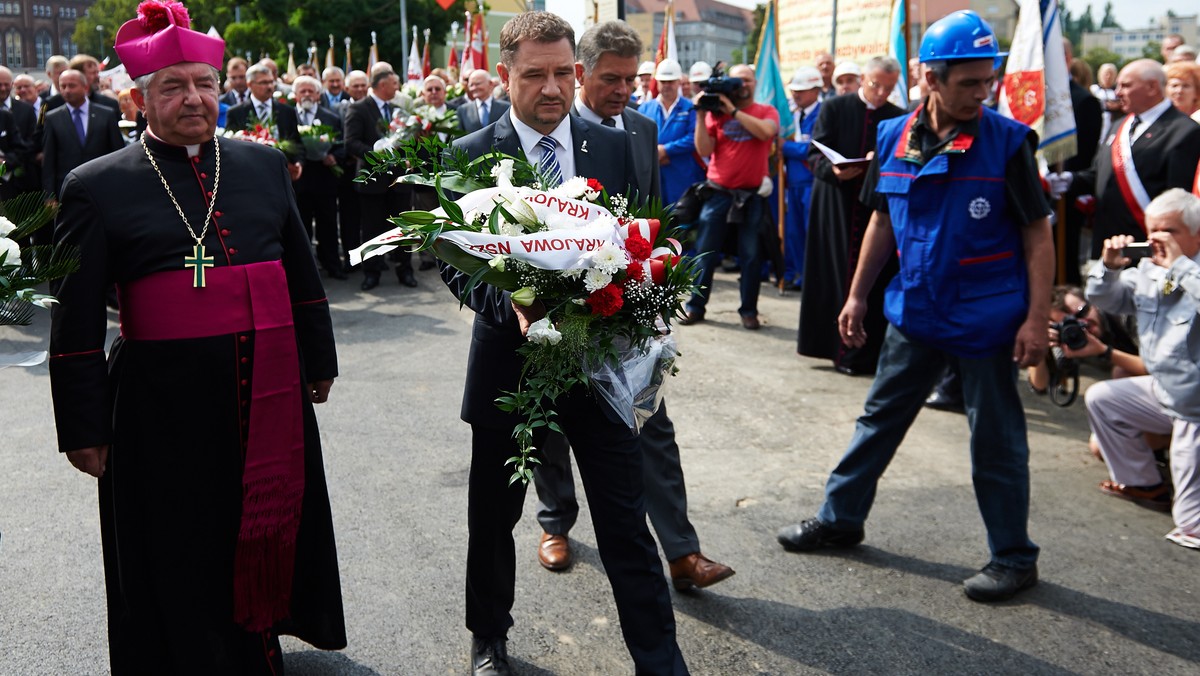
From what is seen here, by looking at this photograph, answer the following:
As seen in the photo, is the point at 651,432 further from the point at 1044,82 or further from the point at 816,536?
the point at 1044,82

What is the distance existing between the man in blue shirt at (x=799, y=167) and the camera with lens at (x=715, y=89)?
164 centimetres

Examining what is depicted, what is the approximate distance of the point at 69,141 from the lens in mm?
10227

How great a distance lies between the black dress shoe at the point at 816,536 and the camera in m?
4.66

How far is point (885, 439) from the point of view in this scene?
452cm

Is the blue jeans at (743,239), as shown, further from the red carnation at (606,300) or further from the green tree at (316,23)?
the green tree at (316,23)

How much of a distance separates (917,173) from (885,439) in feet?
3.63

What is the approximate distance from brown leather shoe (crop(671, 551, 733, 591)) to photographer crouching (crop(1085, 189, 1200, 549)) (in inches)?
87.5

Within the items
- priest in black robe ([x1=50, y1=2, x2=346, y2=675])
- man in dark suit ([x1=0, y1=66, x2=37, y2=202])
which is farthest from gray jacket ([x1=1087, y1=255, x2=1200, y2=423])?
man in dark suit ([x1=0, y1=66, x2=37, y2=202])

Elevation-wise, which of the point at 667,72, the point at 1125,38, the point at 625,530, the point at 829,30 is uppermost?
the point at 1125,38

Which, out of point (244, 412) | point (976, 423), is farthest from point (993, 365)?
point (244, 412)

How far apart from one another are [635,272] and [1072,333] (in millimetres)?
3864

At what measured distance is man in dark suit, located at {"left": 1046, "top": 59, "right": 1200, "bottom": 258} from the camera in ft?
22.5

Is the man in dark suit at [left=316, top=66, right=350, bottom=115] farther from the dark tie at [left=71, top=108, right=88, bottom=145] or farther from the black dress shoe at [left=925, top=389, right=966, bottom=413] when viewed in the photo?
the black dress shoe at [left=925, top=389, right=966, bottom=413]

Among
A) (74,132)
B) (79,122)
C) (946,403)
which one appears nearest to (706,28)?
(79,122)
